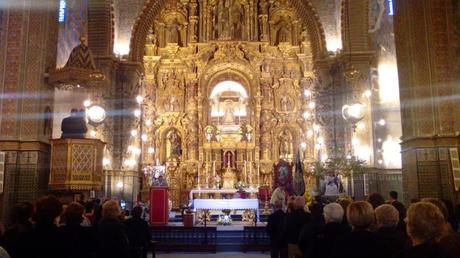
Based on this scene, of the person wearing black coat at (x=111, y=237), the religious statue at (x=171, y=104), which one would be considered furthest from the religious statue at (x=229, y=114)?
the person wearing black coat at (x=111, y=237)

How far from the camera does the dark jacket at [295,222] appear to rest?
6969 millimetres

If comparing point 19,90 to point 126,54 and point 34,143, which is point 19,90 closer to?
point 34,143

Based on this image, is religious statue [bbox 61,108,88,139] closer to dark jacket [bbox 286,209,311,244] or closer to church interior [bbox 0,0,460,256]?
church interior [bbox 0,0,460,256]

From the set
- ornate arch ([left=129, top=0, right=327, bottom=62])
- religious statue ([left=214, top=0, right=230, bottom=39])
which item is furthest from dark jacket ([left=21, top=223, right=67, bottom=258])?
religious statue ([left=214, top=0, right=230, bottom=39])

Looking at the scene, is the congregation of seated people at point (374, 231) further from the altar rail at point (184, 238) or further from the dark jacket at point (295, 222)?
the altar rail at point (184, 238)

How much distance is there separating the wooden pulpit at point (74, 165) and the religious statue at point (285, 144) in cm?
1646

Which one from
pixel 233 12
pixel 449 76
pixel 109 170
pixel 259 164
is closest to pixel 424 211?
pixel 449 76

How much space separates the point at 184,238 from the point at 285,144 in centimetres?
1419

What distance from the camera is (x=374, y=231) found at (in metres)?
4.87

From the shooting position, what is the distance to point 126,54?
71.0 ft

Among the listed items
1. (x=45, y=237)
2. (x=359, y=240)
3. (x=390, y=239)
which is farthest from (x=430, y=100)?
(x=45, y=237)

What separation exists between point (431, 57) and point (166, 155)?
18087mm

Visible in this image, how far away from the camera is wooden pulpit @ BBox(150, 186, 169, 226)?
14648mm

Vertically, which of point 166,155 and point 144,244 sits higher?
point 166,155
